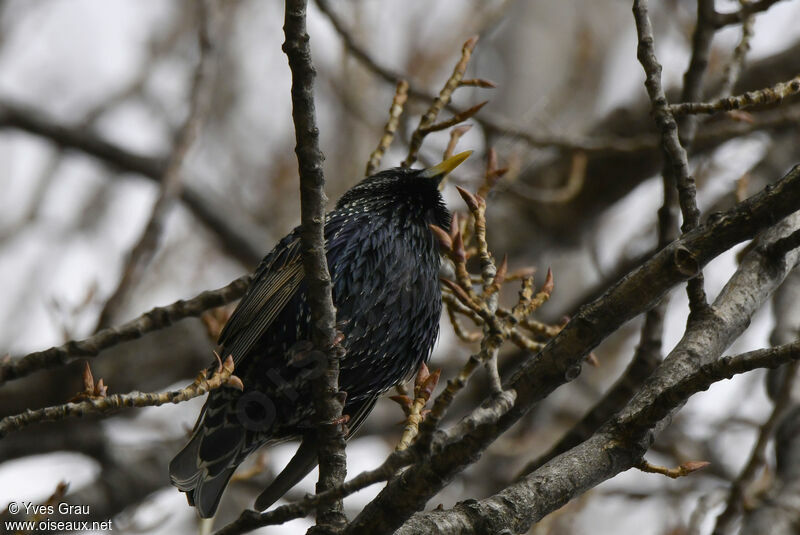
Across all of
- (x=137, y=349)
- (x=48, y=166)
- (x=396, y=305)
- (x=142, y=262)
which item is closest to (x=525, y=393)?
(x=396, y=305)

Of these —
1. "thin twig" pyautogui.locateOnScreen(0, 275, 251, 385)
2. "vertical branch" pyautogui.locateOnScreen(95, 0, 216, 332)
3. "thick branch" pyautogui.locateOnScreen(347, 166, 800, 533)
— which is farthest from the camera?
"vertical branch" pyautogui.locateOnScreen(95, 0, 216, 332)

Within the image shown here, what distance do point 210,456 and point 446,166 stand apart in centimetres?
147

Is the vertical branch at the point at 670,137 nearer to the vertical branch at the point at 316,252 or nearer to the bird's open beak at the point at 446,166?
the bird's open beak at the point at 446,166

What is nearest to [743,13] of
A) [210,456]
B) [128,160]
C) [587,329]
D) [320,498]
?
[587,329]

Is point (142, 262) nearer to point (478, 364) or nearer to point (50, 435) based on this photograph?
point (50, 435)

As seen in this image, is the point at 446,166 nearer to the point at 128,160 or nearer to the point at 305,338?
the point at 305,338

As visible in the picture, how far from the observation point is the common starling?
3301 millimetres

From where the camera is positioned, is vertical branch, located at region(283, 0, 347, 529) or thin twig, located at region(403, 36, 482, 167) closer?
vertical branch, located at region(283, 0, 347, 529)

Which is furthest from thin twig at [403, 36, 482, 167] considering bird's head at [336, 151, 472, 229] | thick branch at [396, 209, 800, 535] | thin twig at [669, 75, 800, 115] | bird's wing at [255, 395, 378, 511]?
thick branch at [396, 209, 800, 535]

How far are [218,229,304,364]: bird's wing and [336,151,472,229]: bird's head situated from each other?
33 cm

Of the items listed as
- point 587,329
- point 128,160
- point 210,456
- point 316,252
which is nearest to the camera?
point 587,329

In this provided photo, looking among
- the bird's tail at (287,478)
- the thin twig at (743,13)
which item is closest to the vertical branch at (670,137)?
the thin twig at (743,13)

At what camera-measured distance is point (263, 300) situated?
340 centimetres

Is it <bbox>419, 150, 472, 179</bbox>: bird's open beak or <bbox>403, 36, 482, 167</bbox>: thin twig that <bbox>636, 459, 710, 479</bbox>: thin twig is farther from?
<bbox>403, 36, 482, 167</bbox>: thin twig
